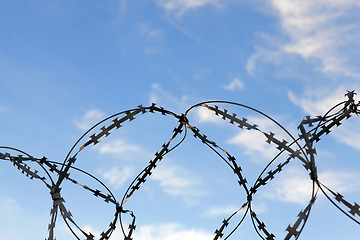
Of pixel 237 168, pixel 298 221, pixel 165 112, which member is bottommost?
pixel 298 221

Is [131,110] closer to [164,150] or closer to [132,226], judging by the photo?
[164,150]

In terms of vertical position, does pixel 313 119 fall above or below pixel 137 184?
below

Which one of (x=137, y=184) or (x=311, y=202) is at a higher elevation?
(x=137, y=184)

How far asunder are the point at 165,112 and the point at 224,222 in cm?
318

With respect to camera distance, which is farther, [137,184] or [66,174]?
[137,184]

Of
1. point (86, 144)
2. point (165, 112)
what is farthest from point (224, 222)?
point (86, 144)

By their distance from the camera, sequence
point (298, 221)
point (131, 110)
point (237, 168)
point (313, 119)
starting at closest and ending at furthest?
point (298, 221)
point (313, 119)
point (131, 110)
point (237, 168)

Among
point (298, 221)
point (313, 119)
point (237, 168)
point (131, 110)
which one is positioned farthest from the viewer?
point (237, 168)

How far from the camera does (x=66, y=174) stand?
35.9ft

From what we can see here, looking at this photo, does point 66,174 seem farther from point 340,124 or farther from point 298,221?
point 340,124

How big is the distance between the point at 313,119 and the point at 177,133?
3426mm

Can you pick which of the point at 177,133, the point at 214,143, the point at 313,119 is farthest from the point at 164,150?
the point at 313,119

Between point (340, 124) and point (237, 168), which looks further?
point (237, 168)

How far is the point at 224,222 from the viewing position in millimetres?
12609
